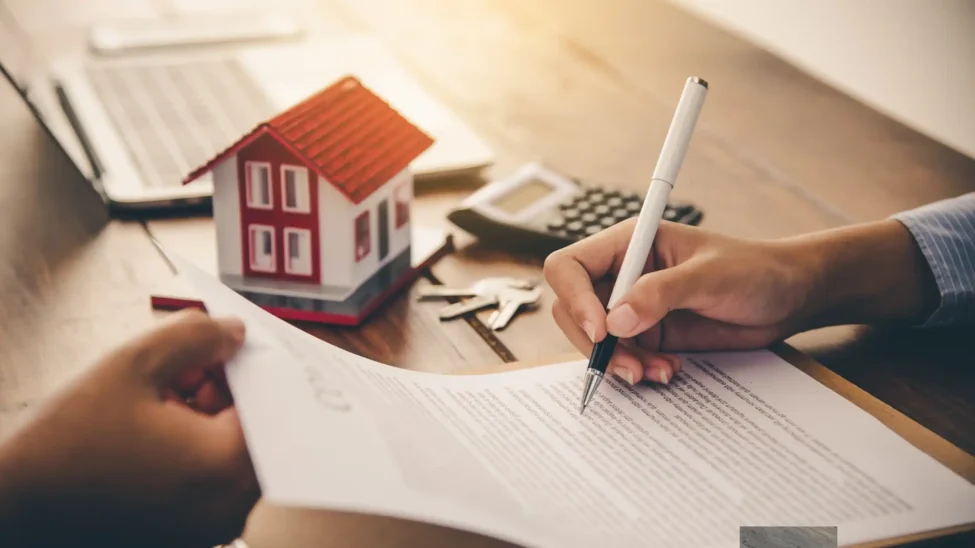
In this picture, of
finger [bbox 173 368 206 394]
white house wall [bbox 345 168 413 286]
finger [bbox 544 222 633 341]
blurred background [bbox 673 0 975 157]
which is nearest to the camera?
finger [bbox 173 368 206 394]

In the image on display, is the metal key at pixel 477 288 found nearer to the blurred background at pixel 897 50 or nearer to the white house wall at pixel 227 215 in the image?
the white house wall at pixel 227 215

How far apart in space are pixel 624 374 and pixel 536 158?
1.52ft

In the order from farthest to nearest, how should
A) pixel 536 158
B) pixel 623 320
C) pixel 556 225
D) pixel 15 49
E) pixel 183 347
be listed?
pixel 15 49
pixel 536 158
pixel 556 225
pixel 623 320
pixel 183 347

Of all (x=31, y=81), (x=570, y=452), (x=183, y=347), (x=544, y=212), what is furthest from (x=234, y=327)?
(x=31, y=81)

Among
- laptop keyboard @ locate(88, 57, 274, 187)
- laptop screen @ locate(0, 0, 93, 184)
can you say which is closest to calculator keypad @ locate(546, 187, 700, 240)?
laptop keyboard @ locate(88, 57, 274, 187)

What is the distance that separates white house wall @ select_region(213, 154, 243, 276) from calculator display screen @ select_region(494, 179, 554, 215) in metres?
0.26

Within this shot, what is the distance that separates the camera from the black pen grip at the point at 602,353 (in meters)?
0.71

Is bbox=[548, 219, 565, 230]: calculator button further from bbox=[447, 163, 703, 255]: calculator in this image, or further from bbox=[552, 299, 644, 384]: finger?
bbox=[552, 299, 644, 384]: finger

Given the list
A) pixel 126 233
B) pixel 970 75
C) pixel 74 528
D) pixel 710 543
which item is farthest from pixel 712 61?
pixel 74 528

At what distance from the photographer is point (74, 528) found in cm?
53

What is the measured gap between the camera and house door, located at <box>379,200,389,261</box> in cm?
87

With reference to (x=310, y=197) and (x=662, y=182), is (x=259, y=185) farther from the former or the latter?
(x=662, y=182)

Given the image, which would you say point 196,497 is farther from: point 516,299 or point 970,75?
point 970,75

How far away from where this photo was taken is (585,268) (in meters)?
0.77
